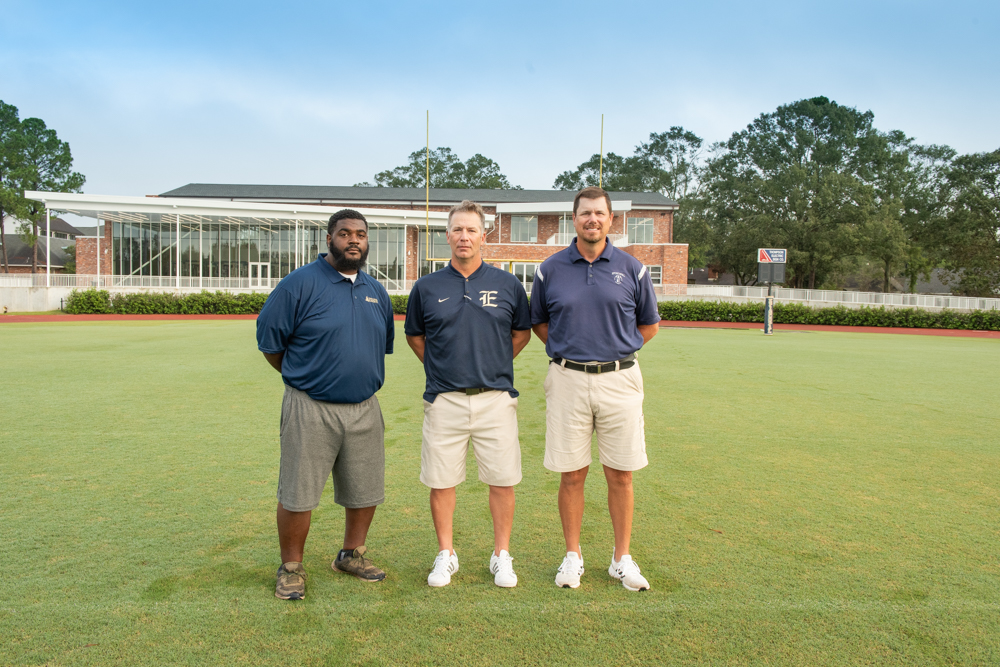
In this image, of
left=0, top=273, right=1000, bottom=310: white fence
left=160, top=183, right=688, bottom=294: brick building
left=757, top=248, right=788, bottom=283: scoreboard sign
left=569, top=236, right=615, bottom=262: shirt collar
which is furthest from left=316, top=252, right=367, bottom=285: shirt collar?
left=160, top=183, right=688, bottom=294: brick building

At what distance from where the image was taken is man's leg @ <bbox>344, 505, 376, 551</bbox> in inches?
135

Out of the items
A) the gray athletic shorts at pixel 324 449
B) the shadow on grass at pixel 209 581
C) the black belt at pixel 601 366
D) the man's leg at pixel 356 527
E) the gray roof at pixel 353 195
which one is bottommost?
the shadow on grass at pixel 209 581

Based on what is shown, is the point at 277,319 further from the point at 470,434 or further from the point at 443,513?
the point at 443,513

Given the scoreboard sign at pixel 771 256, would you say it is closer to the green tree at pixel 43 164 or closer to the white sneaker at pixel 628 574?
the white sneaker at pixel 628 574

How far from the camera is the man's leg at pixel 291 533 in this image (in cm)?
324

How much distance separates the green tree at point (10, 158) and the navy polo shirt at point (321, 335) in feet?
189

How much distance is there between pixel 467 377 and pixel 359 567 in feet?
3.78

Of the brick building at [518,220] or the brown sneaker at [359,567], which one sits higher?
the brick building at [518,220]

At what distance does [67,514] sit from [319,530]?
1681mm

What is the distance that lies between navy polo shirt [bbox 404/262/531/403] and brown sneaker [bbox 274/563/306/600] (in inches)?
42.4

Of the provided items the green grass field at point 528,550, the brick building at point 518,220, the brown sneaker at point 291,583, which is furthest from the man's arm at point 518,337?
the brick building at point 518,220

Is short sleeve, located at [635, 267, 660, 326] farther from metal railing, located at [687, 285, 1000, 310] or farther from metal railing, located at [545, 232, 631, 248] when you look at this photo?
metal railing, located at [545, 232, 631, 248]

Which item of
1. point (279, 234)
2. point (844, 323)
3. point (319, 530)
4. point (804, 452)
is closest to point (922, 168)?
point (844, 323)

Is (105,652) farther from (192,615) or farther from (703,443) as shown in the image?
(703,443)
